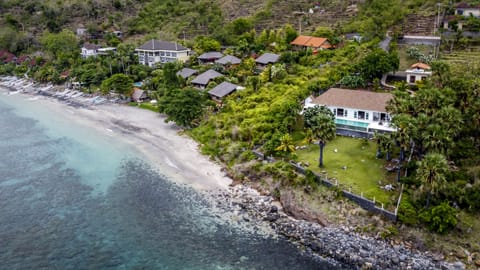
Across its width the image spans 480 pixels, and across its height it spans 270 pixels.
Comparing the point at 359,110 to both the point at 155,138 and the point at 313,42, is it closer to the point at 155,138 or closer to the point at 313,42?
the point at 155,138

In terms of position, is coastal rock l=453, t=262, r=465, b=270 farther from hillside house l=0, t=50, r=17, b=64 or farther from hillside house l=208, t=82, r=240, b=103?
hillside house l=0, t=50, r=17, b=64

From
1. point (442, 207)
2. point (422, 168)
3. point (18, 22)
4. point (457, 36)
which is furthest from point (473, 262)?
point (18, 22)

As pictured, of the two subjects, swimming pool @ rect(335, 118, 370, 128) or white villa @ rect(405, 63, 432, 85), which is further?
white villa @ rect(405, 63, 432, 85)

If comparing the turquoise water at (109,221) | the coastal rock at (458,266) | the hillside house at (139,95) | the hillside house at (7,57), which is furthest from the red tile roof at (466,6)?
the hillside house at (7,57)

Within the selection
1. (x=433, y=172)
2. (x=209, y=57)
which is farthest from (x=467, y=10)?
(x=433, y=172)

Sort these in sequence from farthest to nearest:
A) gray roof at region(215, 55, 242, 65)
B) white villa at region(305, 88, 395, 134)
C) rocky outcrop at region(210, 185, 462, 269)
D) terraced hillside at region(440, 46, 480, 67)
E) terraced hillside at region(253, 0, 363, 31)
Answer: terraced hillside at region(253, 0, 363, 31), gray roof at region(215, 55, 242, 65), terraced hillside at region(440, 46, 480, 67), white villa at region(305, 88, 395, 134), rocky outcrop at region(210, 185, 462, 269)

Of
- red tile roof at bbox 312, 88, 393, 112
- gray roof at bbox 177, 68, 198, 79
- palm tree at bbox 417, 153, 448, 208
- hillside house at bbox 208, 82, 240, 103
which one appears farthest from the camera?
gray roof at bbox 177, 68, 198, 79

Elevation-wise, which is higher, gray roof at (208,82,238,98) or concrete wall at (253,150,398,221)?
gray roof at (208,82,238,98)

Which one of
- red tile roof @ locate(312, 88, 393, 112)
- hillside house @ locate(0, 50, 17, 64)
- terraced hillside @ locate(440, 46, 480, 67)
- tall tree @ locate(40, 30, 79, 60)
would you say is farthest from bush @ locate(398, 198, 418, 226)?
hillside house @ locate(0, 50, 17, 64)
